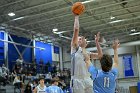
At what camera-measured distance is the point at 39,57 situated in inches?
883

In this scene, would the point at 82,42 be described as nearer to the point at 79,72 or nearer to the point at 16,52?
the point at 79,72

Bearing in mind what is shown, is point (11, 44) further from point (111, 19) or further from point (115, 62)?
point (115, 62)

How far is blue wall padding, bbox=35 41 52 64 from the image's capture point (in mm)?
22344

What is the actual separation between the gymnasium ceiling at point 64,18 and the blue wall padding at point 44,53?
56 cm

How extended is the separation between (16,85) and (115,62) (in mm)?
13121

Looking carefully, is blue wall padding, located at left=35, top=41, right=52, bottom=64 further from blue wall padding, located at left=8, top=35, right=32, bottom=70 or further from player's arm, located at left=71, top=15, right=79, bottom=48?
player's arm, located at left=71, top=15, right=79, bottom=48

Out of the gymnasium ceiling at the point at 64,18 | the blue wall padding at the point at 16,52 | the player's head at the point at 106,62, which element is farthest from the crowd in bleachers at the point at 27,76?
the player's head at the point at 106,62

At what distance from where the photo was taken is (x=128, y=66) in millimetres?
23969

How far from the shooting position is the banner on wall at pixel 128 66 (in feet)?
78.3

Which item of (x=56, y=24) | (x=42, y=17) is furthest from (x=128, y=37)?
(x=42, y=17)

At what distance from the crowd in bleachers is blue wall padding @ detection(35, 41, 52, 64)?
3.88 feet

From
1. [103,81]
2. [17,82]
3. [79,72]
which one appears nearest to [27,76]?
[17,82]

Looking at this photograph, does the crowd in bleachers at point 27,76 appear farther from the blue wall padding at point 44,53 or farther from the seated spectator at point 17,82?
the blue wall padding at point 44,53

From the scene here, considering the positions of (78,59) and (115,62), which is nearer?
(115,62)
